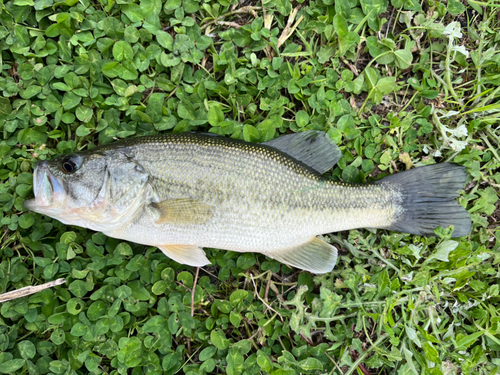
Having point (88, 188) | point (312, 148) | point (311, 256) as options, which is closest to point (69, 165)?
point (88, 188)

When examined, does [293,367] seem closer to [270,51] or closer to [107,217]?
[107,217]

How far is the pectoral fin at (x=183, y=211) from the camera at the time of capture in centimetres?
220

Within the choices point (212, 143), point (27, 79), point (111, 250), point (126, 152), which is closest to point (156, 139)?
point (126, 152)

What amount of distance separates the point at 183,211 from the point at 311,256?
100 centimetres

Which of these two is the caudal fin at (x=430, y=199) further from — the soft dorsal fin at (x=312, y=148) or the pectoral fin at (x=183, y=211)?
the pectoral fin at (x=183, y=211)

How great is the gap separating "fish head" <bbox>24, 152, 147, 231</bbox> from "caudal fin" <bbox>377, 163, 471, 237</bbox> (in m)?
1.80

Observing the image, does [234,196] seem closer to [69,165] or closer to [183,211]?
[183,211]

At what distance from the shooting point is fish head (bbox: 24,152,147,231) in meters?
2.16

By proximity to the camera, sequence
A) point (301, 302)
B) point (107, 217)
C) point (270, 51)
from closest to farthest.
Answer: point (107, 217)
point (301, 302)
point (270, 51)

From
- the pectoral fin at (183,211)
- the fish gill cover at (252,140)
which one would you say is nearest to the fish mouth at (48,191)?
the fish gill cover at (252,140)

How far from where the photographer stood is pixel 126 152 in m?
2.23

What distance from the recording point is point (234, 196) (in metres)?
2.24

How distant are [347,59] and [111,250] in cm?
237

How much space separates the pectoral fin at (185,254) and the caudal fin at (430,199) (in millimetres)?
1427
